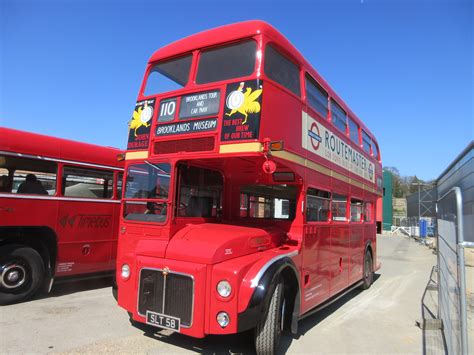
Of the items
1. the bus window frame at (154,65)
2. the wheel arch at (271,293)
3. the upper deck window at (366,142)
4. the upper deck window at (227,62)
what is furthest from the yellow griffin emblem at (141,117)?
the upper deck window at (366,142)

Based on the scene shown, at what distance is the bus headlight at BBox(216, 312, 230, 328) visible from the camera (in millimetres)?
4133

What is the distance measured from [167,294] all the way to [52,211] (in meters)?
3.80

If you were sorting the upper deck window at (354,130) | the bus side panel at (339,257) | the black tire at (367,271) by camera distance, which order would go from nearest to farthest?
the bus side panel at (339,257) < the upper deck window at (354,130) < the black tire at (367,271)

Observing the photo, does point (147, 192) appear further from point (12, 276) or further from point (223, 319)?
point (12, 276)

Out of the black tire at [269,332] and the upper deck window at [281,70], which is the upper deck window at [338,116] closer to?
the upper deck window at [281,70]

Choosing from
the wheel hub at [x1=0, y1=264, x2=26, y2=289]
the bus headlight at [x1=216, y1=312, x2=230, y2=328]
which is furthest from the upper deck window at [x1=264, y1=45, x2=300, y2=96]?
the wheel hub at [x1=0, y1=264, x2=26, y2=289]

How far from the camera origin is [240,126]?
4723mm

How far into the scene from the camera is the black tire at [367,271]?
9.59 metres

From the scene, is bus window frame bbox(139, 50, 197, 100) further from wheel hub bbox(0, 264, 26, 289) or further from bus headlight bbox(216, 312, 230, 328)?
wheel hub bbox(0, 264, 26, 289)

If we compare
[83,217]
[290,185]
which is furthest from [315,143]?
[83,217]

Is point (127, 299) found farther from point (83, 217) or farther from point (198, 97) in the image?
point (83, 217)

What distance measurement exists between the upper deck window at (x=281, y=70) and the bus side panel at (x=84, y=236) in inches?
188

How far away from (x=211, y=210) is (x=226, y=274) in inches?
75.9

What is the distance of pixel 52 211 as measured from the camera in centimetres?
718
